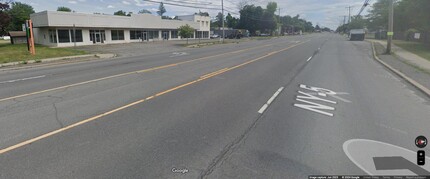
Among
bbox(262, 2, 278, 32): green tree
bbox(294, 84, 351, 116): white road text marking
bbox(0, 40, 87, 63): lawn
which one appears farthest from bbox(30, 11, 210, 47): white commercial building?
bbox(262, 2, 278, 32): green tree

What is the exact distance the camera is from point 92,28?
3978 centimetres

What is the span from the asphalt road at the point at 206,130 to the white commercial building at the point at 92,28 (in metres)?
30.2

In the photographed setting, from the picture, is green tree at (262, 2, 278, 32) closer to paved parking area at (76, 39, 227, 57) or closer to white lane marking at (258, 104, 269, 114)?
paved parking area at (76, 39, 227, 57)

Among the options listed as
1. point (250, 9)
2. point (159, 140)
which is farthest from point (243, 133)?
point (250, 9)

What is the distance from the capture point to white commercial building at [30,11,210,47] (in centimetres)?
3522

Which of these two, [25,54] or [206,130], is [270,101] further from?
[25,54]

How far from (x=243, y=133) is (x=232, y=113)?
1.28 meters

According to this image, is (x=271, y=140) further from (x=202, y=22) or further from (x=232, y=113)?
(x=202, y=22)

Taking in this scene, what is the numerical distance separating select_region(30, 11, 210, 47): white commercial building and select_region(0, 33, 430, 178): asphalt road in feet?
99.1

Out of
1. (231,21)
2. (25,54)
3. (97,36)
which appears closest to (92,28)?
(97,36)

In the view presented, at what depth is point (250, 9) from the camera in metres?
92.2

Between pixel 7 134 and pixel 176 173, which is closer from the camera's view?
pixel 176 173

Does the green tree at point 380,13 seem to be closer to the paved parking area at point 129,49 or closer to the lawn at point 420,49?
the lawn at point 420,49

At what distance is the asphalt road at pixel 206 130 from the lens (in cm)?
374
